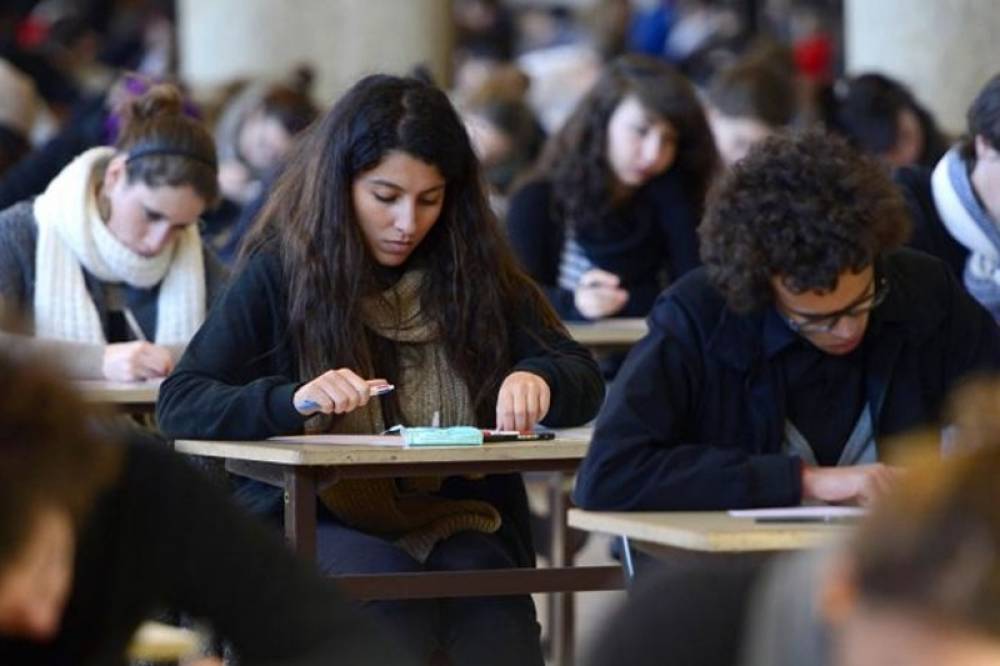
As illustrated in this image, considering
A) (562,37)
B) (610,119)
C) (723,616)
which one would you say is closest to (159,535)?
(723,616)

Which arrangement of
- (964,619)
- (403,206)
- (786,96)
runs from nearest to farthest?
(964,619) → (403,206) → (786,96)

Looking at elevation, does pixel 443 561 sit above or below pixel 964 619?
below

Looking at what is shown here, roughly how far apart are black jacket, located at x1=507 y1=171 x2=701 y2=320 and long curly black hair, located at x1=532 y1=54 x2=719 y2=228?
0.05m

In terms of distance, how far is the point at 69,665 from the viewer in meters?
2.30

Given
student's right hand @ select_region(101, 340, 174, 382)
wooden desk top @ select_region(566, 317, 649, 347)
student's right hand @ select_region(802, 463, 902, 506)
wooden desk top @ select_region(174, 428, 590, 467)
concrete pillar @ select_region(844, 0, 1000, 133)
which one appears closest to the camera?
student's right hand @ select_region(802, 463, 902, 506)

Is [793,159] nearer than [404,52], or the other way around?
[793,159]

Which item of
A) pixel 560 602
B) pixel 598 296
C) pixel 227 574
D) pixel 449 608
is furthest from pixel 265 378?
pixel 598 296

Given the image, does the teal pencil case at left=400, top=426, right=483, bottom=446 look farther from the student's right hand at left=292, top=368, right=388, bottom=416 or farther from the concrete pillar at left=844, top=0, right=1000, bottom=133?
the concrete pillar at left=844, top=0, right=1000, bottom=133

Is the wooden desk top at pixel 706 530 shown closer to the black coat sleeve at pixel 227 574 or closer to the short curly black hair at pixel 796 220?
the short curly black hair at pixel 796 220

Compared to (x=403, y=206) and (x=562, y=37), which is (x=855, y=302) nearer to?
(x=403, y=206)

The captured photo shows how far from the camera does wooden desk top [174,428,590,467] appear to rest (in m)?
4.15

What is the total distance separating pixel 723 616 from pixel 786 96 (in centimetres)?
643

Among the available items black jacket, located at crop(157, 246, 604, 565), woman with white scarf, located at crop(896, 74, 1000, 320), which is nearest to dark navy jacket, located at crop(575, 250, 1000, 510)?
black jacket, located at crop(157, 246, 604, 565)

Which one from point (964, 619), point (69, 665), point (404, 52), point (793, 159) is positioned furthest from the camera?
point (404, 52)
